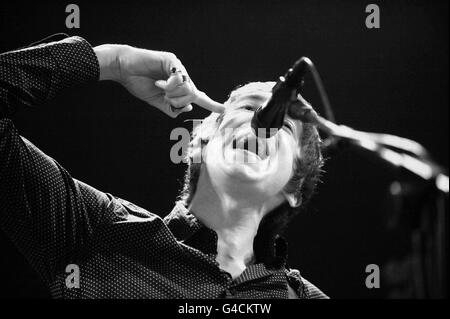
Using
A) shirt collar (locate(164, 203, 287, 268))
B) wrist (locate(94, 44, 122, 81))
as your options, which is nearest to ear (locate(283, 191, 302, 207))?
shirt collar (locate(164, 203, 287, 268))

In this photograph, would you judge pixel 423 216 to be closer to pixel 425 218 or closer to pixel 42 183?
pixel 425 218

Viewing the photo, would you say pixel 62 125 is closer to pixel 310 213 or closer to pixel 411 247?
pixel 310 213

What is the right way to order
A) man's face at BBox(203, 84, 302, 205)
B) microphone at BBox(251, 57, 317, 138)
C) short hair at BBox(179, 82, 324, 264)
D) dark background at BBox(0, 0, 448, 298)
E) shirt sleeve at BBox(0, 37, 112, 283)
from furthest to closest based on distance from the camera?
dark background at BBox(0, 0, 448, 298)
short hair at BBox(179, 82, 324, 264)
man's face at BBox(203, 84, 302, 205)
shirt sleeve at BBox(0, 37, 112, 283)
microphone at BBox(251, 57, 317, 138)

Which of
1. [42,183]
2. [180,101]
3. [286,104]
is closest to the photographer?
[286,104]

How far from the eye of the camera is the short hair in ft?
5.15

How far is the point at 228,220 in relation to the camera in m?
A: 1.51

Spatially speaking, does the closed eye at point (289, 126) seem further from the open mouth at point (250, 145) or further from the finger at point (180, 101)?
the finger at point (180, 101)

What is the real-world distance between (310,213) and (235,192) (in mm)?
669

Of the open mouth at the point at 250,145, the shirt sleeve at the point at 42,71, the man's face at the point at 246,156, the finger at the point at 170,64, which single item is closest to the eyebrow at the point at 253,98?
the man's face at the point at 246,156

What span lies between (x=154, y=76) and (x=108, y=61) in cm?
11

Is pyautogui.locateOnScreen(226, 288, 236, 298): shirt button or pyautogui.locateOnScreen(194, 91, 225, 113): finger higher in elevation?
pyautogui.locateOnScreen(194, 91, 225, 113): finger

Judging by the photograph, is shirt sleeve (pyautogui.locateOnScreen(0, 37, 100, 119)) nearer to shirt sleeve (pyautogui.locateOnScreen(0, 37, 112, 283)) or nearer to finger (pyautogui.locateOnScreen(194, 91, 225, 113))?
shirt sleeve (pyautogui.locateOnScreen(0, 37, 112, 283))

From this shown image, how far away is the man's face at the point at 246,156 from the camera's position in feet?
4.72

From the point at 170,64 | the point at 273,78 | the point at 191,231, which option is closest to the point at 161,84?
the point at 170,64
